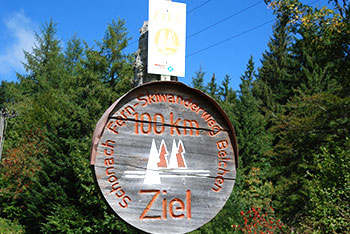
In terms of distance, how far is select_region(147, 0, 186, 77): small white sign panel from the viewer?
111 inches

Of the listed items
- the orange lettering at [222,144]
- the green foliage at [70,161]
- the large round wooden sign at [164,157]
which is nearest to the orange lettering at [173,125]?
the large round wooden sign at [164,157]

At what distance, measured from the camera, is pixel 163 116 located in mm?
2617

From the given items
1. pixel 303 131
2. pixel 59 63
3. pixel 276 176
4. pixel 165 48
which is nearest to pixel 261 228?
pixel 303 131

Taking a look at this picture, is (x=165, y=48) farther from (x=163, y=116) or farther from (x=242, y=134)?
(x=242, y=134)

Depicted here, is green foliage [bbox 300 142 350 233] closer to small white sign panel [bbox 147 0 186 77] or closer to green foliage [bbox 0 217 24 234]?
small white sign panel [bbox 147 0 186 77]

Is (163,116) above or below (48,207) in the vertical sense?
above

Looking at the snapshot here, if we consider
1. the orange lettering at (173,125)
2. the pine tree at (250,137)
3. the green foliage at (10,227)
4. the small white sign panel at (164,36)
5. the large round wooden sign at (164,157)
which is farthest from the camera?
the pine tree at (250,137)

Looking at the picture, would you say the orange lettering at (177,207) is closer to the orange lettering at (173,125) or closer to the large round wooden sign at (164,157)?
the large round wooden sign at (164,157)

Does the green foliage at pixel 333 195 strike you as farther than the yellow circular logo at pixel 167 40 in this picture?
Yes

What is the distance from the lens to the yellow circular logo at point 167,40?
9.27 feet

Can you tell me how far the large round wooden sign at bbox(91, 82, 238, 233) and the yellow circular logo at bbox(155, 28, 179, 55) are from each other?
0.36 metres

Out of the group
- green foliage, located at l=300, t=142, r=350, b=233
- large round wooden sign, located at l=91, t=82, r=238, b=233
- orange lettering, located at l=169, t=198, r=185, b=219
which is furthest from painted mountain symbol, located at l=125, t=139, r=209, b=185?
green foliage, located at l=300, t=142, r=350, b=233

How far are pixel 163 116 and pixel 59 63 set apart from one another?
108 ft

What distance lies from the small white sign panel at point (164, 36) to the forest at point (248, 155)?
5.36 meters
